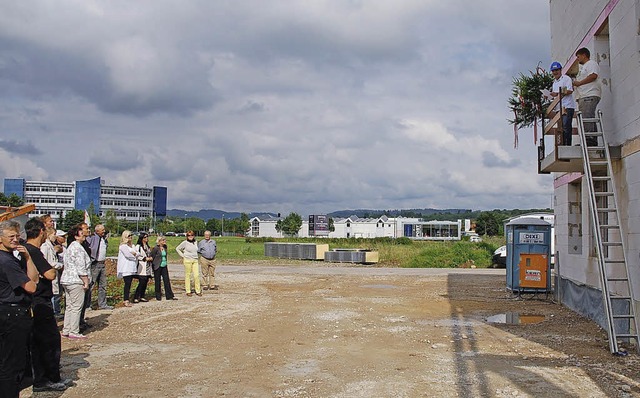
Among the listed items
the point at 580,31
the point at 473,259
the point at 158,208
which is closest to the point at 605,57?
the point at 580,31

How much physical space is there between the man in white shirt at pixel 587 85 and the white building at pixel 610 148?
0.41 metres

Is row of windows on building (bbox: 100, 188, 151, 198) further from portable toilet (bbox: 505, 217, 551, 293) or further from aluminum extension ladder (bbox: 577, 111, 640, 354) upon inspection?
aluminum extension ladder (bbox: 577, 111, 640, 354)

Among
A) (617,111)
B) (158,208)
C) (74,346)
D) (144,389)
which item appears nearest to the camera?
(144,389)

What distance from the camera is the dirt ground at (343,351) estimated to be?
6812 mm

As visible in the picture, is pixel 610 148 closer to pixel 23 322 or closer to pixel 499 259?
pixel 23 322

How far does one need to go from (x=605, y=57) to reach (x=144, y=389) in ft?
34.0

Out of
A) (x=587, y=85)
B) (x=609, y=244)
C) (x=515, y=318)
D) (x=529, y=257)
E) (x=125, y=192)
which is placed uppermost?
(x=125, y=192)

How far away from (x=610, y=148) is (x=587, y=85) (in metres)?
1.17

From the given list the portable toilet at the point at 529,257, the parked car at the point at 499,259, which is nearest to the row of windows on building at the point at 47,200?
the parked car at the point at 499,259

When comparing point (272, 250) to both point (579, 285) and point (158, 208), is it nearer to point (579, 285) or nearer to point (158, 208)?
point (579, 285)

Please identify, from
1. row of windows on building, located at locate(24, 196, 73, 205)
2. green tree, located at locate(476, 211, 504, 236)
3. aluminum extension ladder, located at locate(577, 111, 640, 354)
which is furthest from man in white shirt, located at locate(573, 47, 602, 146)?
row of windows on building, located at locate(24, 196, 73, 205)

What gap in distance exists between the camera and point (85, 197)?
13888cm

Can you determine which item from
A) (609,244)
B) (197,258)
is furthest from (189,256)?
(609,244)

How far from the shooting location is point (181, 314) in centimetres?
1274
